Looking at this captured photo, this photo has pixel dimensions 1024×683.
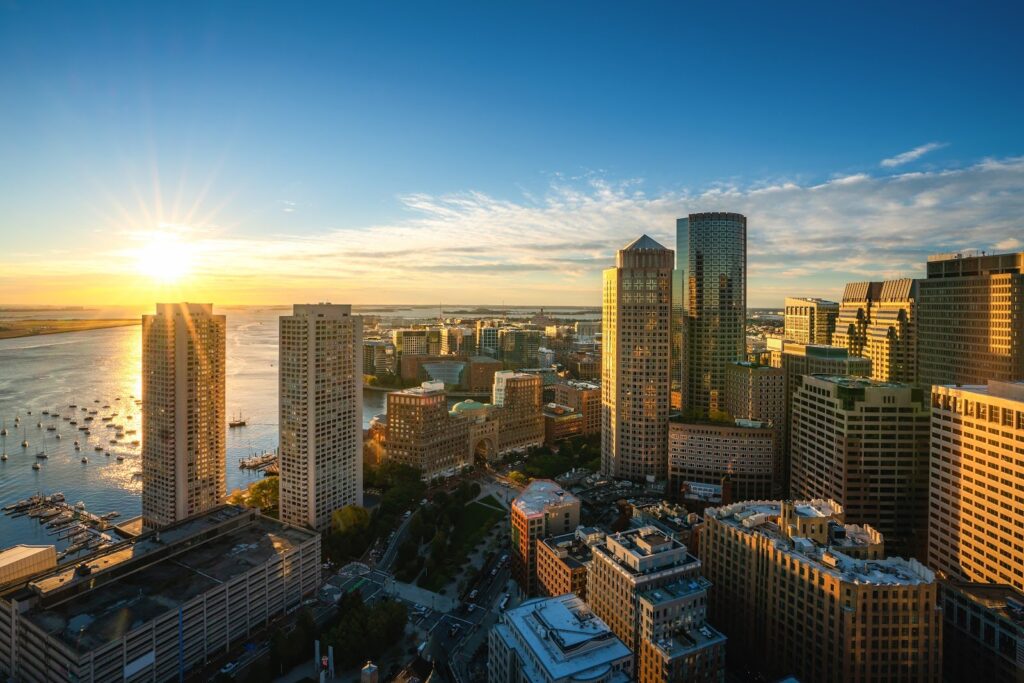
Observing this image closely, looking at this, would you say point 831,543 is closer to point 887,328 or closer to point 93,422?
point 887,328

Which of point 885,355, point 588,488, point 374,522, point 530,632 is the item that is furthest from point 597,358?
point 530,632

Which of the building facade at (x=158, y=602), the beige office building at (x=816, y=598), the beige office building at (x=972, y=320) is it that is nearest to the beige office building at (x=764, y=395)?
the beige office building at (x=972, y=320)

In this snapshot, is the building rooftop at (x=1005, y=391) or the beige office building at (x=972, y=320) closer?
the building rooftop at (x=1005, y=391)

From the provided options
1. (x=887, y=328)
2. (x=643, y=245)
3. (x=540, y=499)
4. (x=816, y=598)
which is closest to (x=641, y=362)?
(x=643, y=245)

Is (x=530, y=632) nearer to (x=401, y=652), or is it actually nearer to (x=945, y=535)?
(x=401, y=652)

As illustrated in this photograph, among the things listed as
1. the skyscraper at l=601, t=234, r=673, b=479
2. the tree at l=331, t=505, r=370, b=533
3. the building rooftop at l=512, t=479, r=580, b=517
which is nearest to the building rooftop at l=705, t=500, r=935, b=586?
the building rooftop at l=512, t=479, r=580, b=517

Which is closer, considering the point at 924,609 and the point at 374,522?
the point at 924,609

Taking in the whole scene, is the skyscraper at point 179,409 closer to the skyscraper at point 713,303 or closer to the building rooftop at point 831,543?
the building rooftop at point 831,543
